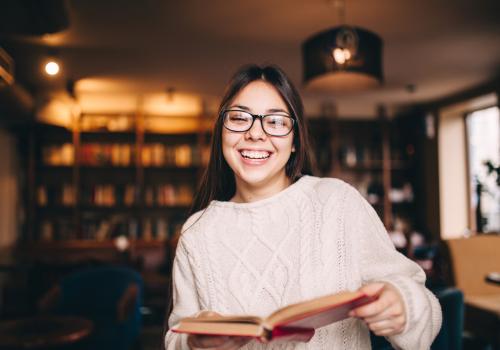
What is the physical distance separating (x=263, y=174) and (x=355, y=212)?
9.9 inches

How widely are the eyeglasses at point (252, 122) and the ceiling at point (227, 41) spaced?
8.26 ft

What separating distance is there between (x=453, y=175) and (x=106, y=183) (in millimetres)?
5280

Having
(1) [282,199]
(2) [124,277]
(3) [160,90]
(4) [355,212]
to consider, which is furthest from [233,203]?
(3) [160,90]

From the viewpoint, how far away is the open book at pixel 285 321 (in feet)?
2.43

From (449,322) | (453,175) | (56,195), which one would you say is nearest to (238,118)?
(449,322)

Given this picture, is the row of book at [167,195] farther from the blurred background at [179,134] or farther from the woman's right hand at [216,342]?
the woman's right hand at [216,342]

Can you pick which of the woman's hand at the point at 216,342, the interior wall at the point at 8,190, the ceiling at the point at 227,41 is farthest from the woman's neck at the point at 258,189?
the interior wall at the point at 8,190

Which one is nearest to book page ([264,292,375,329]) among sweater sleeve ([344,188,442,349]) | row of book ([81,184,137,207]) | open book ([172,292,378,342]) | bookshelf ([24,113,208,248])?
open book ([172,292,378,342])

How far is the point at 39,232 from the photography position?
6535 mm

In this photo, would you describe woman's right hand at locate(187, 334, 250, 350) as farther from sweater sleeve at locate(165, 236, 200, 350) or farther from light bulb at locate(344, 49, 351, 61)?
light bulb at locate(344, 49, 351, 61)

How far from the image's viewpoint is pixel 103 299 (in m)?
3.62

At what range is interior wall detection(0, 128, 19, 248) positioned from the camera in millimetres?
6203

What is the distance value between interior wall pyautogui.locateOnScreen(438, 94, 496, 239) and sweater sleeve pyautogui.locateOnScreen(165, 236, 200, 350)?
20.9 ft

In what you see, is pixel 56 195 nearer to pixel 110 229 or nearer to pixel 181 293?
pixel 110 229
